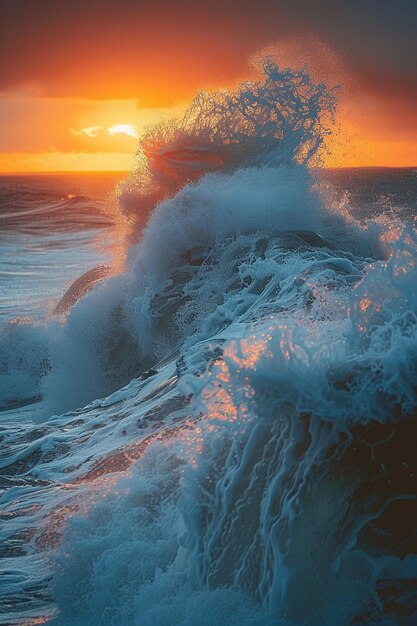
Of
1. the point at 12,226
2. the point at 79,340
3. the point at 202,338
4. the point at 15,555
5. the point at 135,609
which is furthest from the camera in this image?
the point at 12,226

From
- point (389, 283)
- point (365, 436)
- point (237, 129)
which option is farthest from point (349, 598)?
point (237, 129)

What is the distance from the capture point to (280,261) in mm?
7434

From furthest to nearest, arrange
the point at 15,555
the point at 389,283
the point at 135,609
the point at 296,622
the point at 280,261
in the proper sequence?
1. the point at 280,261
2. the point at 15,555
3. the point at 389,283
4. the point at 135,609
5. the point at 296,622

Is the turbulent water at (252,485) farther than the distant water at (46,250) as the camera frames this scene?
No

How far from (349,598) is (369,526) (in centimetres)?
34

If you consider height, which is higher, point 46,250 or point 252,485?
point 46,250

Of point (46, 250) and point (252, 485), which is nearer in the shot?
point (252, 485)

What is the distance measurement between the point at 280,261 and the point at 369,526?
14.1ft

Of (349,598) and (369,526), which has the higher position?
(369,526)

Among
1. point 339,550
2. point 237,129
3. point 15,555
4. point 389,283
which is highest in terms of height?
point 237,129

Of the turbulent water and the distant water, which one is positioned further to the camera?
the distant water

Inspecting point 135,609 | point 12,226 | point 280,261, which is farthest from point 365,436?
point 12,226

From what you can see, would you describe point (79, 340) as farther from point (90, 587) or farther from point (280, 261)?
point (90, 587)

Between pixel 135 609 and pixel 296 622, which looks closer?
pixel 296 622
